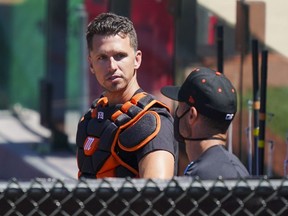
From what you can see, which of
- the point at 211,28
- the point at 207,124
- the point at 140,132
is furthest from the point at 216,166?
the point at 211,28

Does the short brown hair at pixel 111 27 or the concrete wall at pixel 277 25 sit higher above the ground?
the short brown hair at pixel 111 27

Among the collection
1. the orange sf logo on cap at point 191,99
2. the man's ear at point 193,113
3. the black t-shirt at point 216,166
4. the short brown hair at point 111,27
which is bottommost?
the black t-shirt at point 216,166

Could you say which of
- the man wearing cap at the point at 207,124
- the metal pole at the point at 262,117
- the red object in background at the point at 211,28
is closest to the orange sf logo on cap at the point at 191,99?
the man wearing cap at the point at 207,124

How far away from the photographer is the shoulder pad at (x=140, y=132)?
4.54 metres

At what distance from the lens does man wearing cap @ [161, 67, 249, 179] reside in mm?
4094

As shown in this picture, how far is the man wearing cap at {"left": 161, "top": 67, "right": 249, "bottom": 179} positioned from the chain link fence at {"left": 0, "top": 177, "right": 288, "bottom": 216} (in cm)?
49

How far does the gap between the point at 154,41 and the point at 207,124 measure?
5.55 metres

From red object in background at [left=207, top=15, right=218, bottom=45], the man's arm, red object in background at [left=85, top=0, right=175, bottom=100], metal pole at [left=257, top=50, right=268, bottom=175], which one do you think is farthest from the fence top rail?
red object in background at [left=85, top=0, right=175, bottom=100]

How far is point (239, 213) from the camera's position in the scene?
3590 mm

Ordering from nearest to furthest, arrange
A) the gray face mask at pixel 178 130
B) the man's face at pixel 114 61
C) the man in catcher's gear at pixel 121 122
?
the gray face mask at pixel 178 130 < the man in catcher's gear at pixel 121 122 < the man's face at pixel 114 61

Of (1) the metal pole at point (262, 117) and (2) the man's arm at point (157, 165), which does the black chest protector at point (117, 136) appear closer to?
(2) the man's arm at point (157, 165)

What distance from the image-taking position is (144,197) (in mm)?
3447

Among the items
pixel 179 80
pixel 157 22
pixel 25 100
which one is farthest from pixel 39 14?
pixel 179 80

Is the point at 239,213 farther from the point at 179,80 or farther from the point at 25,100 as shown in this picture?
the point at 25,100
